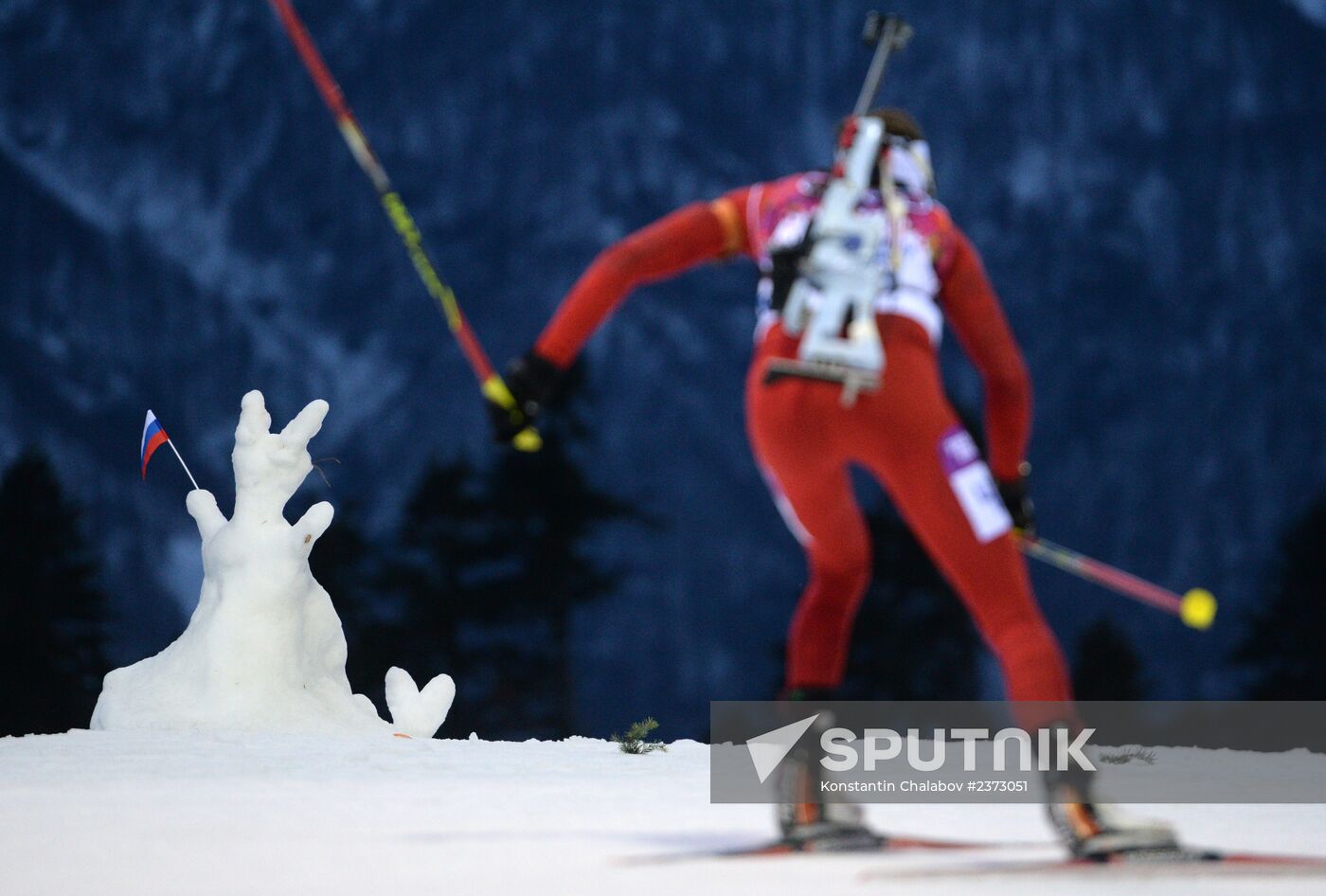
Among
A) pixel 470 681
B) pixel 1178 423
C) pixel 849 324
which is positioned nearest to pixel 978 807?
pixel 849 324

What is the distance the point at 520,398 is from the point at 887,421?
981 millimetres

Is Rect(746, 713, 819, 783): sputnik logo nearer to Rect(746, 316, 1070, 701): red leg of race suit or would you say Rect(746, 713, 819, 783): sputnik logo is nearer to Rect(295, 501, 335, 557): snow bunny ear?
Rect(746, 316, 1070, 701): red leg of race suit

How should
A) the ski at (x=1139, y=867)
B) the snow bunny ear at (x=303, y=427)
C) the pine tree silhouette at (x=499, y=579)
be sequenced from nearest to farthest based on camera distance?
the ski at (x=1139, y=867), the snow bunny ear at (x=303, y=427), the pine tree silhouette at (x=499, y=579)

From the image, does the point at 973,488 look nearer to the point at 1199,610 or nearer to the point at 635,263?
the point at 1199,610

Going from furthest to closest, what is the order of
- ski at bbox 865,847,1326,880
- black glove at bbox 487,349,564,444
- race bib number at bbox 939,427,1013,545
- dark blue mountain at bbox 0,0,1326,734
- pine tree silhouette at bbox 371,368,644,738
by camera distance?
dark blue mountain at bbox 0,0,1326,734 < pine tree silhouette at bbox 371,368,644,738 < black glove at bbox 487,349,564,444 < race bib number at bbox 939,427,1013,545 < ski at bbox 865,847,1326,880

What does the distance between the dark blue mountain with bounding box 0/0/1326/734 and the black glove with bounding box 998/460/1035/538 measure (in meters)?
103

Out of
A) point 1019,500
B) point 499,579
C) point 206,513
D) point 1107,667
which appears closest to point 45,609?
point 499,579

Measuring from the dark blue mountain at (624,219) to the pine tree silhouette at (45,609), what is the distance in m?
77.9

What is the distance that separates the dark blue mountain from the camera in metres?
115

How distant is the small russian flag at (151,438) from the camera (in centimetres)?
996

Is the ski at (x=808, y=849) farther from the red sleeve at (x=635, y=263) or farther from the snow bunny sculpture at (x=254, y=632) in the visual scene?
the snow bunny sculpture at (x=254, y=632)

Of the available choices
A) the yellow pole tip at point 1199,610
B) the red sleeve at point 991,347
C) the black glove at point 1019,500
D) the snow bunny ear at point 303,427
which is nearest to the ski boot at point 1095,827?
the yellow pole tip at point 1199,610

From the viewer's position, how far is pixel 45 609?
26.6m

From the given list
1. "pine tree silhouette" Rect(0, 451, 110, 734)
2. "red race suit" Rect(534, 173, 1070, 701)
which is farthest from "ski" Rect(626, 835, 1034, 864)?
"pine tree silhouette" Rect(0, 451, 110, 734)
